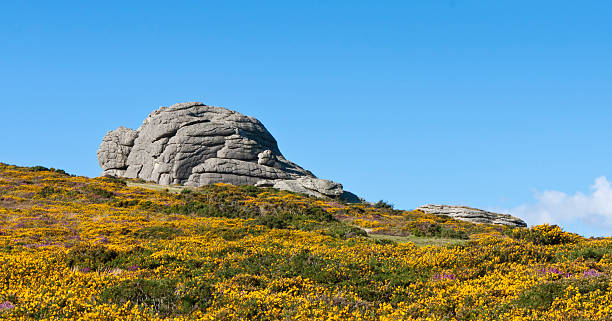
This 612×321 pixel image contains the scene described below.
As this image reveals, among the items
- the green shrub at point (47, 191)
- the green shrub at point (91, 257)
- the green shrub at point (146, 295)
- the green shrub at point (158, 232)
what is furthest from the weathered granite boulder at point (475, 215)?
the green shrub at point (146, 295)

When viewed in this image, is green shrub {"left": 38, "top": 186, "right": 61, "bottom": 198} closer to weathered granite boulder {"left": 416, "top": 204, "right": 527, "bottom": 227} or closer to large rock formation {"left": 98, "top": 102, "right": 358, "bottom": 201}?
large rock formation {"left": 98, "top": 102, "right": 358, "bottom": 201}

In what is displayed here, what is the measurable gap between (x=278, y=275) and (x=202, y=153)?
63.8 metres

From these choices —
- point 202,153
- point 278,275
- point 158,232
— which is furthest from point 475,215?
point 278,275

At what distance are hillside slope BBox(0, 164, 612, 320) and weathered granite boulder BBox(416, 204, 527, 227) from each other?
24237 mm

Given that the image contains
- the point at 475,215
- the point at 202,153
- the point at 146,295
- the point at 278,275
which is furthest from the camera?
the point at 202,153

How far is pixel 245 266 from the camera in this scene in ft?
66.6

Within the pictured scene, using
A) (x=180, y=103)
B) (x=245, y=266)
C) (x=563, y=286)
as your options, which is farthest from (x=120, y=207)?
(x=180, y=103)

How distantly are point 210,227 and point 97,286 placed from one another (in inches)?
573

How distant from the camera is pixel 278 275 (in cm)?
1897

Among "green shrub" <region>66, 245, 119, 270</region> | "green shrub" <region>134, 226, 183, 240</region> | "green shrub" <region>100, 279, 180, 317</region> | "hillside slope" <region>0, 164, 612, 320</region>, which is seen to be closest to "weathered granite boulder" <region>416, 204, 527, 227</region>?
"hillside slope" <region>0, 164, 612, 320</region>

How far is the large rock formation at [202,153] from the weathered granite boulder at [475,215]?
51.3 feet

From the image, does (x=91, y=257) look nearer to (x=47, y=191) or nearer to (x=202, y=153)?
(x=47, y=191)

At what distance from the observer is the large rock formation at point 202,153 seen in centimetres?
7612

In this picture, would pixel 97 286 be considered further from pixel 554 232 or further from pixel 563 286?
pixel 554 232
